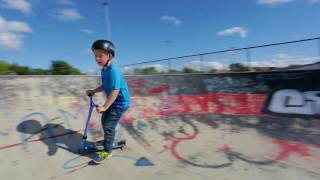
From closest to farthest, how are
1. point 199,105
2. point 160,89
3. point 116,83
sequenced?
point 116,83, point 199,105, point 160,89

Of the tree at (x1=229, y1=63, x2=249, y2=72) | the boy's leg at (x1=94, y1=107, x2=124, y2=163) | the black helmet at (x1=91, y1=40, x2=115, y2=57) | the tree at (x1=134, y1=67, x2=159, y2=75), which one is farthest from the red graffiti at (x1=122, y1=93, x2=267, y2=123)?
the tree at (x1=134, y1=67, x2=159, y2=75)

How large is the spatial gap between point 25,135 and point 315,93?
6146 millimetres

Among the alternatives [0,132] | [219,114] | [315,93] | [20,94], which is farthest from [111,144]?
[315,93]

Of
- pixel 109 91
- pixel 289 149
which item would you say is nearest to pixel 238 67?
pixel 289 149

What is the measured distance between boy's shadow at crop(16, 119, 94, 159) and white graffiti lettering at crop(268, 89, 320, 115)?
458 cm

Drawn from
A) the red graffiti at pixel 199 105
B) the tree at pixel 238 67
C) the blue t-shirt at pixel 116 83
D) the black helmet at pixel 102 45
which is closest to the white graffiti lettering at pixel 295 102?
the red graffiti at pixel 199 105

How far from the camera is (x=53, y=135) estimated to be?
499 centimetres

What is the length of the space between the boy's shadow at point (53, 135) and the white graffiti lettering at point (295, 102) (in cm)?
458

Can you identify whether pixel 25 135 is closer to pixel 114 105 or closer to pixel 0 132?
pixel 0 132

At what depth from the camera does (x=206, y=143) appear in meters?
5.45

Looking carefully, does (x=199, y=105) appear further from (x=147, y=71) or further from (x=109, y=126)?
(x=147, y=71)

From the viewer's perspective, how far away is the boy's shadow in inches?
186

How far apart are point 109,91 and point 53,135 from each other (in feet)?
4.64

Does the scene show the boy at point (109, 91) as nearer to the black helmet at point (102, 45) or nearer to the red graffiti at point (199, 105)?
the black helmet at point (102, 45)
